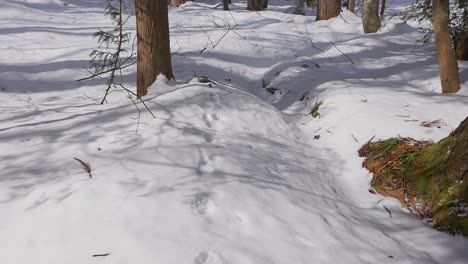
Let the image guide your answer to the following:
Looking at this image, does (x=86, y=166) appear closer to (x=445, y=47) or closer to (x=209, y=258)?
(x=209, y=258)

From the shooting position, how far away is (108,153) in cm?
282

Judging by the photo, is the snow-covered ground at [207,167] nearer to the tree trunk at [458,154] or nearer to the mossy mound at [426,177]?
the mossy mound at [426,177]

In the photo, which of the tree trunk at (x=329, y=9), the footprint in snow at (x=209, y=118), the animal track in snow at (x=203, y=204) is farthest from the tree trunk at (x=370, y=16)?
the animal track in snow at (x=203, y=204)

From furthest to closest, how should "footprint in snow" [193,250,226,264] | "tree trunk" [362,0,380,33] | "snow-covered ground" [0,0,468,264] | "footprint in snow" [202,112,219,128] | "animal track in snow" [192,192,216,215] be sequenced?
"tree trunk" [362,0,380,33], "footprint in snow" [202,112,219,128], "animal track in snow" [192,192,216,215], "snow-covered ground" [0,0,468,264], "footprint in snow" [193,250,226,264]

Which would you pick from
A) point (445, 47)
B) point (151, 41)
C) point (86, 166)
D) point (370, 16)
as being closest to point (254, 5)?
point (370, 16)

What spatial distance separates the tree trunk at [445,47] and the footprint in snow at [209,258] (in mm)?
5555

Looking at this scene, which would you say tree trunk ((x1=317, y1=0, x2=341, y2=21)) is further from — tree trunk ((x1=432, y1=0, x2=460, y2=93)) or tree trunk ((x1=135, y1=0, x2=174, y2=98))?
tree trunk ((x1=135, y1=0, x2=174, y2=98))

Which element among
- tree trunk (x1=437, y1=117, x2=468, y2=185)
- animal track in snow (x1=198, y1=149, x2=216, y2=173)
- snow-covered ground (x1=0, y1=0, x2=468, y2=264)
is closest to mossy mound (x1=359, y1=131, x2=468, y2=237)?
tree trunk (x1=437, y1=117, x2=468, y2=185)

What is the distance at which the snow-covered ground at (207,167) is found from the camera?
1.90 meters

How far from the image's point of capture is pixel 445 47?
5355 mm

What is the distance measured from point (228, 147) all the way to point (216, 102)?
1257 millimetres

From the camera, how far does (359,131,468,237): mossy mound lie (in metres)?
2.59

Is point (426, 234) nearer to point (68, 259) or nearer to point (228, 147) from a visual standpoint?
point (228, 147)

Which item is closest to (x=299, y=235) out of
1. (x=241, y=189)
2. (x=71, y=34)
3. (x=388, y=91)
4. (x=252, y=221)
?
(x=252, y=221)
